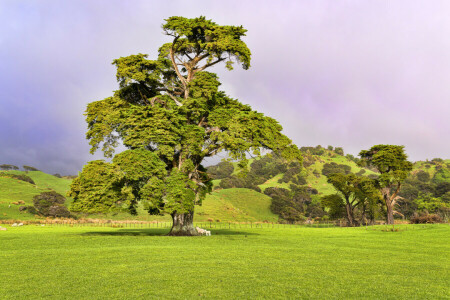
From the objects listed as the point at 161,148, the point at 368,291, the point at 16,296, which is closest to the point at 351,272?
the point at 368,291

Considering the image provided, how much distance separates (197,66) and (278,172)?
14502 centimetres

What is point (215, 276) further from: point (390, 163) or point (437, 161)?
point (437, 161)

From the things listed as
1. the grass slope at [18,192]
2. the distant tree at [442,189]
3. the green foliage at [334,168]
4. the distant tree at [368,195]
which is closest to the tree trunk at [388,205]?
the distant tree at [368,195]

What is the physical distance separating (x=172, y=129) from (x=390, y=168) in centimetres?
5311

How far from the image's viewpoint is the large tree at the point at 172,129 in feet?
91.6

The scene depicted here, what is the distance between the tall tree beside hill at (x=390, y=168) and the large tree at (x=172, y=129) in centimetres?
3969

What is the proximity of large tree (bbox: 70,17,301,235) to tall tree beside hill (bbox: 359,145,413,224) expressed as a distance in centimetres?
→ 3969

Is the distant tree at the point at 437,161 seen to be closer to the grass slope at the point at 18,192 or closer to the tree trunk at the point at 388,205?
the tree trunk at the point at 388,205

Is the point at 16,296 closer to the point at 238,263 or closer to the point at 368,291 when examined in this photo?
the point at 238,263

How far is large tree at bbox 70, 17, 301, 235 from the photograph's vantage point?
91.6ft

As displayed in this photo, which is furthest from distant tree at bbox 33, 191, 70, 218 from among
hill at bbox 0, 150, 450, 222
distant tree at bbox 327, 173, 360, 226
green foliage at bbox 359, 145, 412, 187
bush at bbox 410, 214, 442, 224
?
bush at bbox 410, 214, 442, 224

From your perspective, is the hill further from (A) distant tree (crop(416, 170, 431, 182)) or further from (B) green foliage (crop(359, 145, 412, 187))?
(B) green foliage (crop(359, 145, 412, 187))

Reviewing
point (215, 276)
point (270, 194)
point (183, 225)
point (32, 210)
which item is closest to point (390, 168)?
point (183, 225)

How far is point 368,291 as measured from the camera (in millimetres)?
9805
